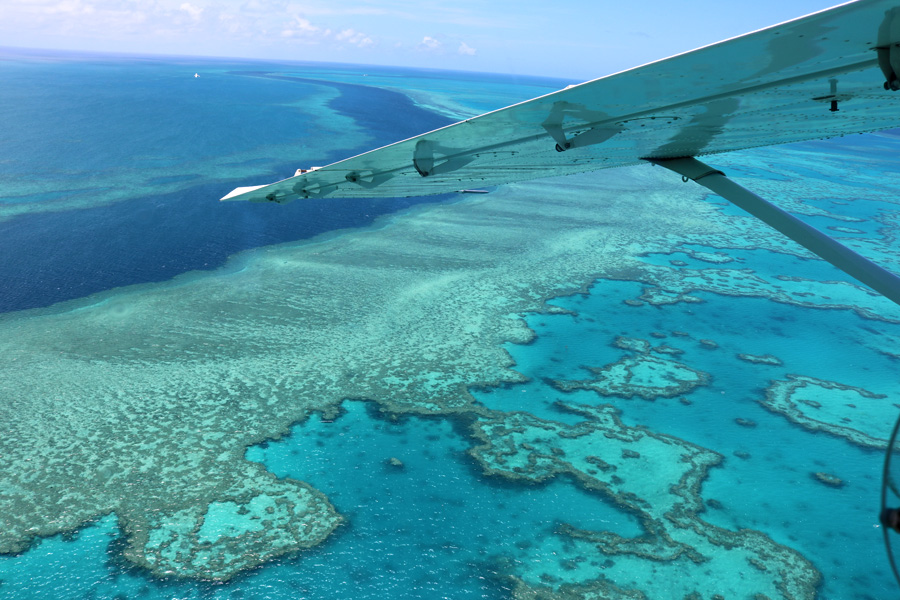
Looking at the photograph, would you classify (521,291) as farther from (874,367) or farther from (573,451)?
(874,367)

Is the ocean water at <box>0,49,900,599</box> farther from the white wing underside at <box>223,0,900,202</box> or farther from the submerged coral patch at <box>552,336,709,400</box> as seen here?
the white wing underside at <box>223,0,900,202</box>

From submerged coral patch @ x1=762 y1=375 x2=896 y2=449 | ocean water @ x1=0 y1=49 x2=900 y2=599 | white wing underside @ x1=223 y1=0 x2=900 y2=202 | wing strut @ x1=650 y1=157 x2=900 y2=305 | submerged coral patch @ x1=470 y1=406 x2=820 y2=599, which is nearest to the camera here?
white wing underside @ x1=223 y1=0 x2=900 y2=202

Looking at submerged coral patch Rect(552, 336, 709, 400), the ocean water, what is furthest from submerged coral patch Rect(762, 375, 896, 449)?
submerged coral patch Rect(552, 336, 709, 400)

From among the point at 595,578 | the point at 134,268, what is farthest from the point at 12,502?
the point at 134,268

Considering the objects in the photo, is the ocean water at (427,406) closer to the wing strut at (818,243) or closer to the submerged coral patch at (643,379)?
the submerged coral patch at (643,379)

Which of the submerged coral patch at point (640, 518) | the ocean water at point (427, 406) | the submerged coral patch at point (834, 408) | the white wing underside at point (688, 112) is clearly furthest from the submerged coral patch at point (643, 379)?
the white wing underside at point (688, 112)

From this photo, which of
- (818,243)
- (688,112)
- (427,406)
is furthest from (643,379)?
(688,112)
